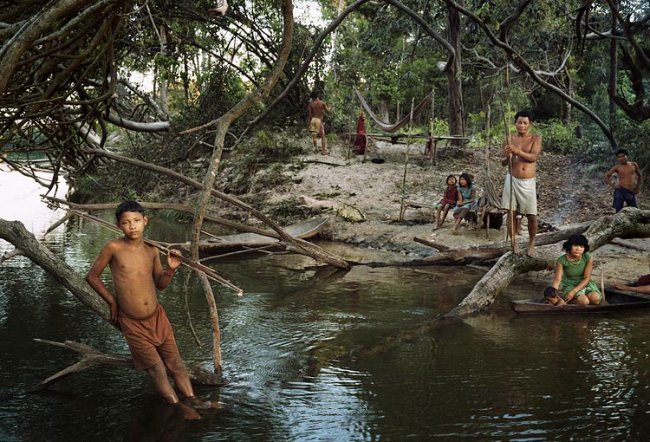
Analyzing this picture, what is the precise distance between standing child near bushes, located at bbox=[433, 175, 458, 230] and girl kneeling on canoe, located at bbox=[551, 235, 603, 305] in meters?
3.72

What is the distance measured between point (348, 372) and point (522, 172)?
3240 mm

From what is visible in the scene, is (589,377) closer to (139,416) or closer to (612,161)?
(139,416)

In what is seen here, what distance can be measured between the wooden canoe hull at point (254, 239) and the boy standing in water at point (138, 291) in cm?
466

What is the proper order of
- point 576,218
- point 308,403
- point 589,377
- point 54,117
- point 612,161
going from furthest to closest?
point 612,161
point 576,218
point 54,117
point 589,377
point 308,403

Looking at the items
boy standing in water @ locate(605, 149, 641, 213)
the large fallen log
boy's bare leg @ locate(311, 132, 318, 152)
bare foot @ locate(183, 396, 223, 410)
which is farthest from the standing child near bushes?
bare foot @ locate(183, 396, 223, 410)

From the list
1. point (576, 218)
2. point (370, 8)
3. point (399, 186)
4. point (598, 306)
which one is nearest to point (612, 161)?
point (576, 218)

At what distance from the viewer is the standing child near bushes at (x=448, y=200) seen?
976cm

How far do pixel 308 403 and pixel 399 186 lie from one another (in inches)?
353

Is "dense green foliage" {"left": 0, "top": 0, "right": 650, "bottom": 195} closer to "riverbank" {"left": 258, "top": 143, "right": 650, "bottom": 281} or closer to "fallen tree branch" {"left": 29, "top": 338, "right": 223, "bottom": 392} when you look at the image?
"riverbank" {"left": 258, "top": 143, "right": 650, "bottom": 281}

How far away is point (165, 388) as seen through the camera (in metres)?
3.63

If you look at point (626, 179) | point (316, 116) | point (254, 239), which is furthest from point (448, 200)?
point (316, 116)

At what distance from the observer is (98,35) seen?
12.6 ft

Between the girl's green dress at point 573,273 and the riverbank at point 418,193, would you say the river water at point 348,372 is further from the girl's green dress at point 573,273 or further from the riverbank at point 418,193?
the riverbank at point 418,193

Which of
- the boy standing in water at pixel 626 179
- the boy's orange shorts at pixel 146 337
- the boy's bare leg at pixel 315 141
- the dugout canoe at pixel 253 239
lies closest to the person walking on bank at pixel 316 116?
the boy's bare leg at pixel 315 141
